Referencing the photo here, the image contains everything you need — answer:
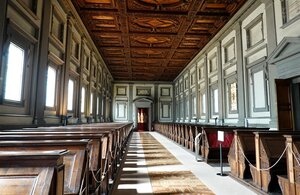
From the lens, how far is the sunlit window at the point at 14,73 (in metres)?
4.55

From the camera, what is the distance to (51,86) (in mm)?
6902

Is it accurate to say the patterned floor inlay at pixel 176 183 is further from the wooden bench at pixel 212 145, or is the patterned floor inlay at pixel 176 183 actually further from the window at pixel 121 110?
the window at pixel 121 110

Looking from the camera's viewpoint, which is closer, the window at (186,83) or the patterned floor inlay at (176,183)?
the patterned floor inlay at (176,183)

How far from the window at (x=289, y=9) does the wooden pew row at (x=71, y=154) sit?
584 cm

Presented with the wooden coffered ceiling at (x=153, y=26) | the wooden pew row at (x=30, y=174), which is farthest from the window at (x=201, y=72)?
the wooden pew row at (x=30, y=174)

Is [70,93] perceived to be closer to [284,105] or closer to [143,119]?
[284,105]

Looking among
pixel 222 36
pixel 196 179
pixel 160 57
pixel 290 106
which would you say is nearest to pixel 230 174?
pixel 196 179

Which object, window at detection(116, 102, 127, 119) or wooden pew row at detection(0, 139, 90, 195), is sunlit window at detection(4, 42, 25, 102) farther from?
window at detection(116, 102, 127, 119)

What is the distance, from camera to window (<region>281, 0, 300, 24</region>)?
18.1 ft

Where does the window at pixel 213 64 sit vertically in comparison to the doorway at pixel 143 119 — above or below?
above

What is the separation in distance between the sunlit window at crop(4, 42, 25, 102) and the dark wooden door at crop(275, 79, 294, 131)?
6219mm

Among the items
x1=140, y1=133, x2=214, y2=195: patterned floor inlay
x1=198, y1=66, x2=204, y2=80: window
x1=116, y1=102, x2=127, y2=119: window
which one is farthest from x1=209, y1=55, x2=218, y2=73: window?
x1=116, y1=102, x2=127, y2=119: window

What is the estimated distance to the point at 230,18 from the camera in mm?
8906

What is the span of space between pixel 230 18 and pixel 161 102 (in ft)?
44.1
